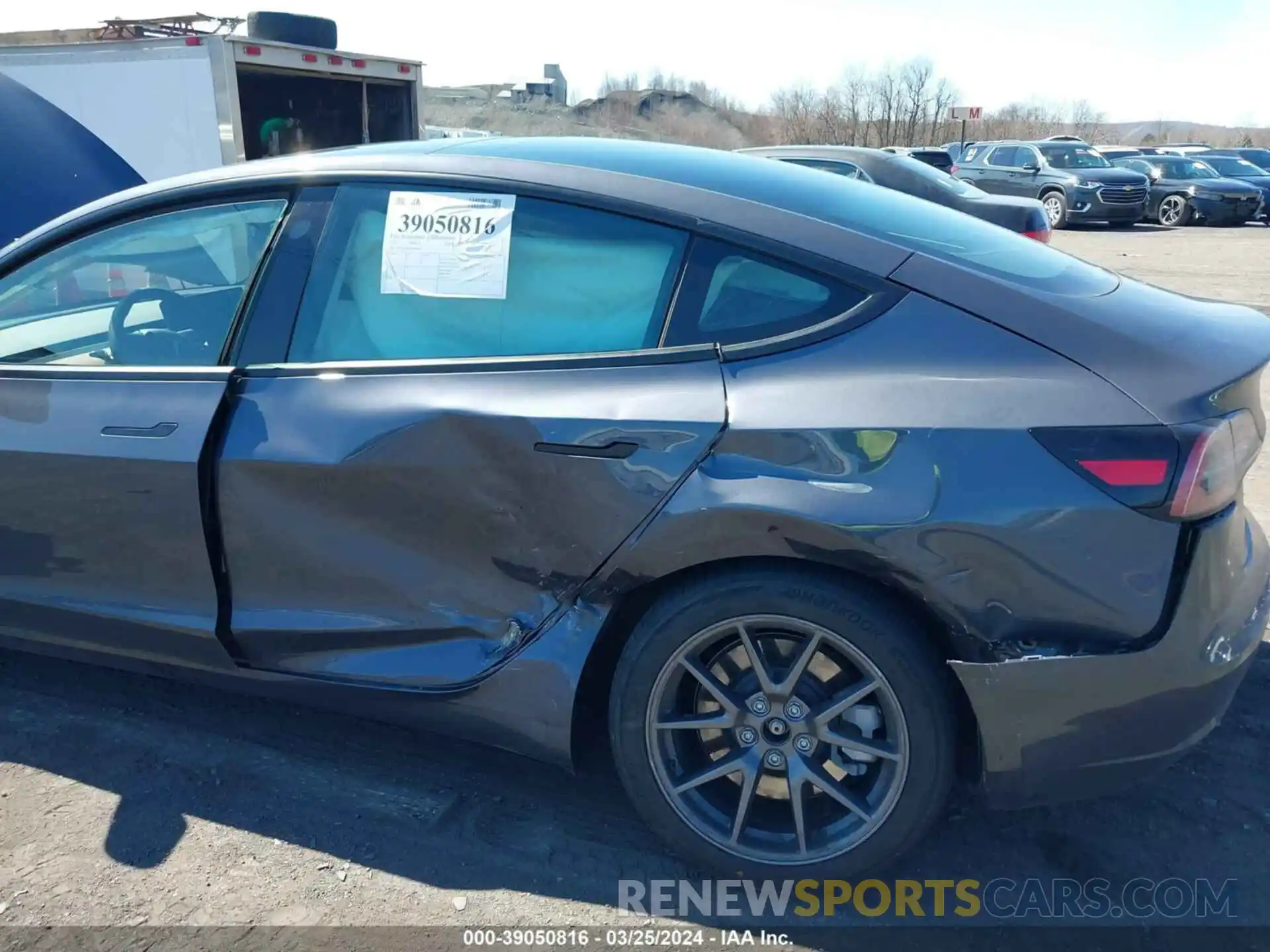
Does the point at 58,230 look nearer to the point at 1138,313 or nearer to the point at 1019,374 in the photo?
the point at 1019,374

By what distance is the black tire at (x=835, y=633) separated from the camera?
7.02ft

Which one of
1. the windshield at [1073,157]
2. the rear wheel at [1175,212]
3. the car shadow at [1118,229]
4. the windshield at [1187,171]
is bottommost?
the car shadow at [1118,229]

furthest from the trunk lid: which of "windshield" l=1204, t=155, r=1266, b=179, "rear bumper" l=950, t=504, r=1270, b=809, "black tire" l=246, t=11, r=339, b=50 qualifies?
"windshield" l=1204, t=155, r=1266, b=179

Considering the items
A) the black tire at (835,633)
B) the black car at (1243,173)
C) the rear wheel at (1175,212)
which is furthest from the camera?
the black car at (1243,173)

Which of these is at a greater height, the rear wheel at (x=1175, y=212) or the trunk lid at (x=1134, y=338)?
the trunk lid at (x=1134, y=338)

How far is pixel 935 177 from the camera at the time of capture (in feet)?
28.9

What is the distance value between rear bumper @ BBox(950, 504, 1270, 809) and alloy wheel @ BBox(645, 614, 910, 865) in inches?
8.8

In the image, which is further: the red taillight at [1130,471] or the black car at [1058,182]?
the black car at [1058,182]

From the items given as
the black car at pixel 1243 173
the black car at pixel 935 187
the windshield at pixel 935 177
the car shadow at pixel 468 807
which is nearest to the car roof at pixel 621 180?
the car shadow at pixel 468 807

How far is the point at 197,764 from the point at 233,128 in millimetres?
6579

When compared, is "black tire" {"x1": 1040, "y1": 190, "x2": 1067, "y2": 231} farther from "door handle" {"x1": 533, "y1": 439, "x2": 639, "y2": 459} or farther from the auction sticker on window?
"door handle" {"x1": 533, "y1": 439, "x2": 639, "y2": 459}

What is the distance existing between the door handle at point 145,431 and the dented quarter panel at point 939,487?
1354 mm

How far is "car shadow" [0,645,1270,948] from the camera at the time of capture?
247 cm

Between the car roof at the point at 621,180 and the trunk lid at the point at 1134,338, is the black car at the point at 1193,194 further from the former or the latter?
the trunk lid at the point at 1134,338
